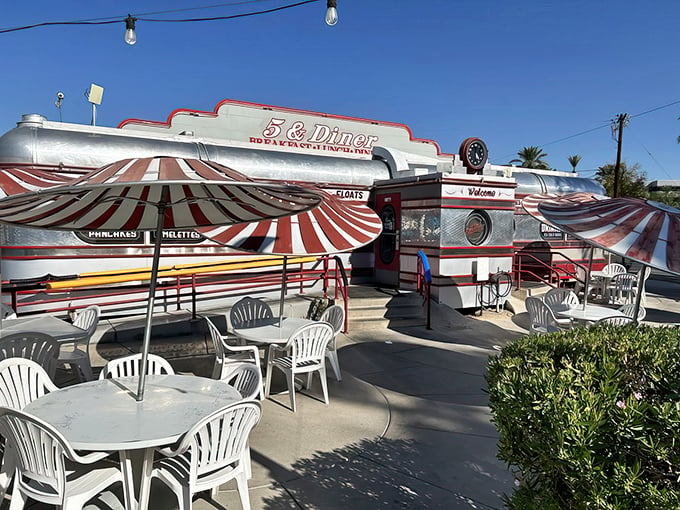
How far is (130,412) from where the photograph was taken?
335 centimetres

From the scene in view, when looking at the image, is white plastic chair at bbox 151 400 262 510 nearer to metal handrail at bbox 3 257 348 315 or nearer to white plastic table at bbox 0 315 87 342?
white plastic table at bbox 0 315 87 342

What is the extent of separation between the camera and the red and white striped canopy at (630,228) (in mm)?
4609

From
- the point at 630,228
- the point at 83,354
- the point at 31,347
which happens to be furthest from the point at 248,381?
the point at 630,228

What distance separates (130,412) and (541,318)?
20.4 feet

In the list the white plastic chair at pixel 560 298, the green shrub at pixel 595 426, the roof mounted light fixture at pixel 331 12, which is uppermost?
the roof mounted light fixture at pixel 331 12

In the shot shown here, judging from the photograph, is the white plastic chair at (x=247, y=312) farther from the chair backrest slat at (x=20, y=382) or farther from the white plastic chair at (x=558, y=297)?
the white plastic chair at (x=558, y=297)

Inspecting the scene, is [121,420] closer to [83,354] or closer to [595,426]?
[595,426]

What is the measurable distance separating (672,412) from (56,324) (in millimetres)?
6565

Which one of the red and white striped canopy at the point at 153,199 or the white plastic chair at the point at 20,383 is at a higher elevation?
the red and white striped canopy at the point at 153,199

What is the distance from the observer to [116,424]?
3.14m

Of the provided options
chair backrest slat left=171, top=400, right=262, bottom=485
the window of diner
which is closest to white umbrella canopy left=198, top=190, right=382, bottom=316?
chair backrest slat left=171, top=400, right=262, bottom=485

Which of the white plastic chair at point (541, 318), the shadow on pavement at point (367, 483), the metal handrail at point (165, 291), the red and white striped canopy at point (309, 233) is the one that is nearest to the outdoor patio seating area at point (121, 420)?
the shadow on pavement at point (367, 483)

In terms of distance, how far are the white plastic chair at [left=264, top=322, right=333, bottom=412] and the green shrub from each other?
9.71ft

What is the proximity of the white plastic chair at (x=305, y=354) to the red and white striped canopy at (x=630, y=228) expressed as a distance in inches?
116
